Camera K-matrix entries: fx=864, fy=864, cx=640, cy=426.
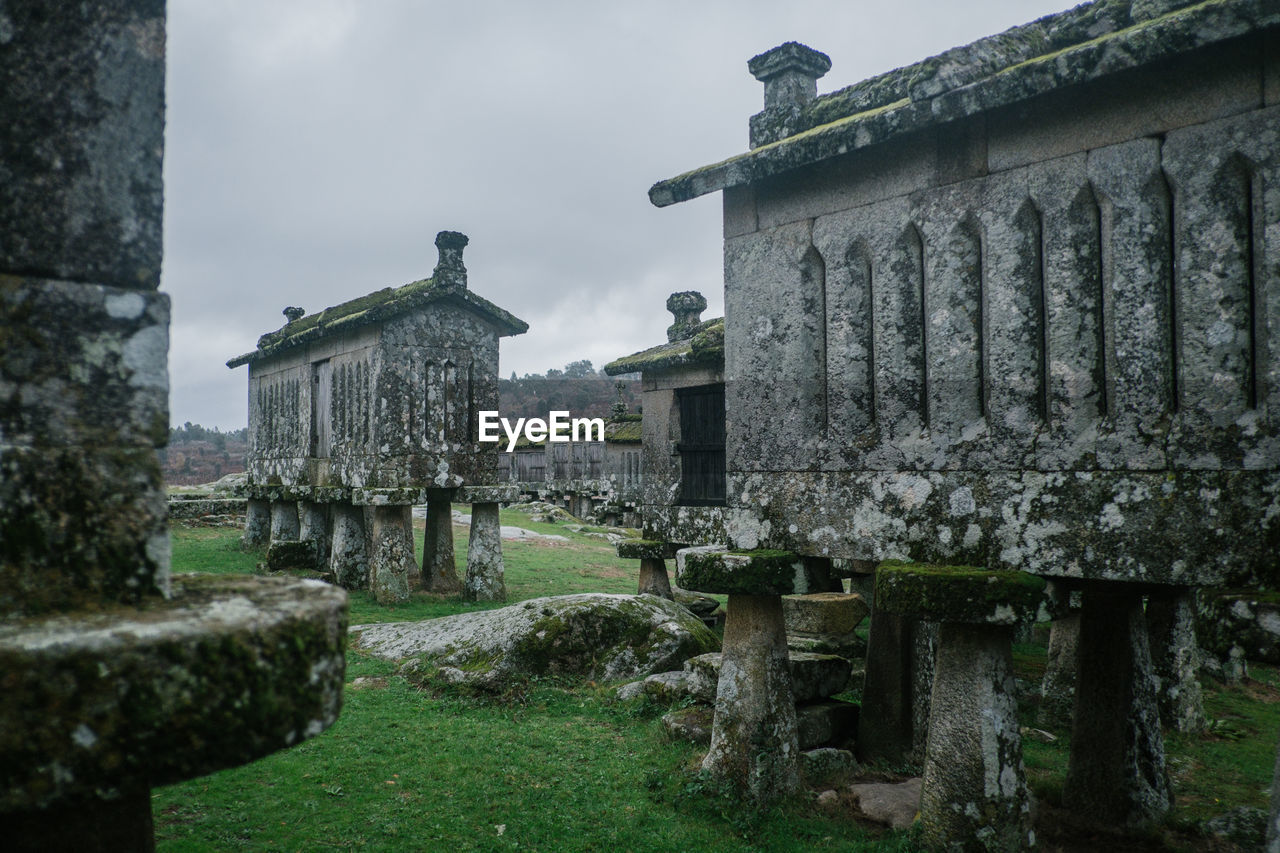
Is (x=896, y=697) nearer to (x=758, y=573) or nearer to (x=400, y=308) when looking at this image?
(x=758, y=573)

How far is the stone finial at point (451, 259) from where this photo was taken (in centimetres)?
1511

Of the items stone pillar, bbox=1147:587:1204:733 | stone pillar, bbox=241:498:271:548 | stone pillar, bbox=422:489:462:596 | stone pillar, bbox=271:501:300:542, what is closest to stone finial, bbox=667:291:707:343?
stone pillar, bbox=422:489:462:596

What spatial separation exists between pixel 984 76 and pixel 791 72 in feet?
6.13

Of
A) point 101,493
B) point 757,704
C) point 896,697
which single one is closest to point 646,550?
point 896,697

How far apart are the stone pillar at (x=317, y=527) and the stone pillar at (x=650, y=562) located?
7023 mm

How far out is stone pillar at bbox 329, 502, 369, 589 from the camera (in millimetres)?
15500

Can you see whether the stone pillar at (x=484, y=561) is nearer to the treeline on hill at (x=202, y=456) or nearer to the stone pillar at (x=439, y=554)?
the stone pillar at (x=439, y=554)

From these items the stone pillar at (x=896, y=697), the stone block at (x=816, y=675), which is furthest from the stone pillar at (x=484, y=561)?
the stone pillar at (x=896, y=697)

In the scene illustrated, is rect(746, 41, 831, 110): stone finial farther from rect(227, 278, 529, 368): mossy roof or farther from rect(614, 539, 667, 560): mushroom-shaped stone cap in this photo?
rect(227, 278, 529, 368): mossy roof

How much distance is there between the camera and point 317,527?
56.5 feet

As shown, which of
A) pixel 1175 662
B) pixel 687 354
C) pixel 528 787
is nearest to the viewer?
pixel 528 787

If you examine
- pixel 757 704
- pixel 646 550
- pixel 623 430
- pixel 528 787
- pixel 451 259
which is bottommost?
pixel 528 787

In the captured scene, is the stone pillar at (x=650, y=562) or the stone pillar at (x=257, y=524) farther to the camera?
the stone pillar at (x=257, y=524)

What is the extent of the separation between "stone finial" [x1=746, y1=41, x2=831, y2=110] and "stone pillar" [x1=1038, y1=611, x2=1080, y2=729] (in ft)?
20.1
